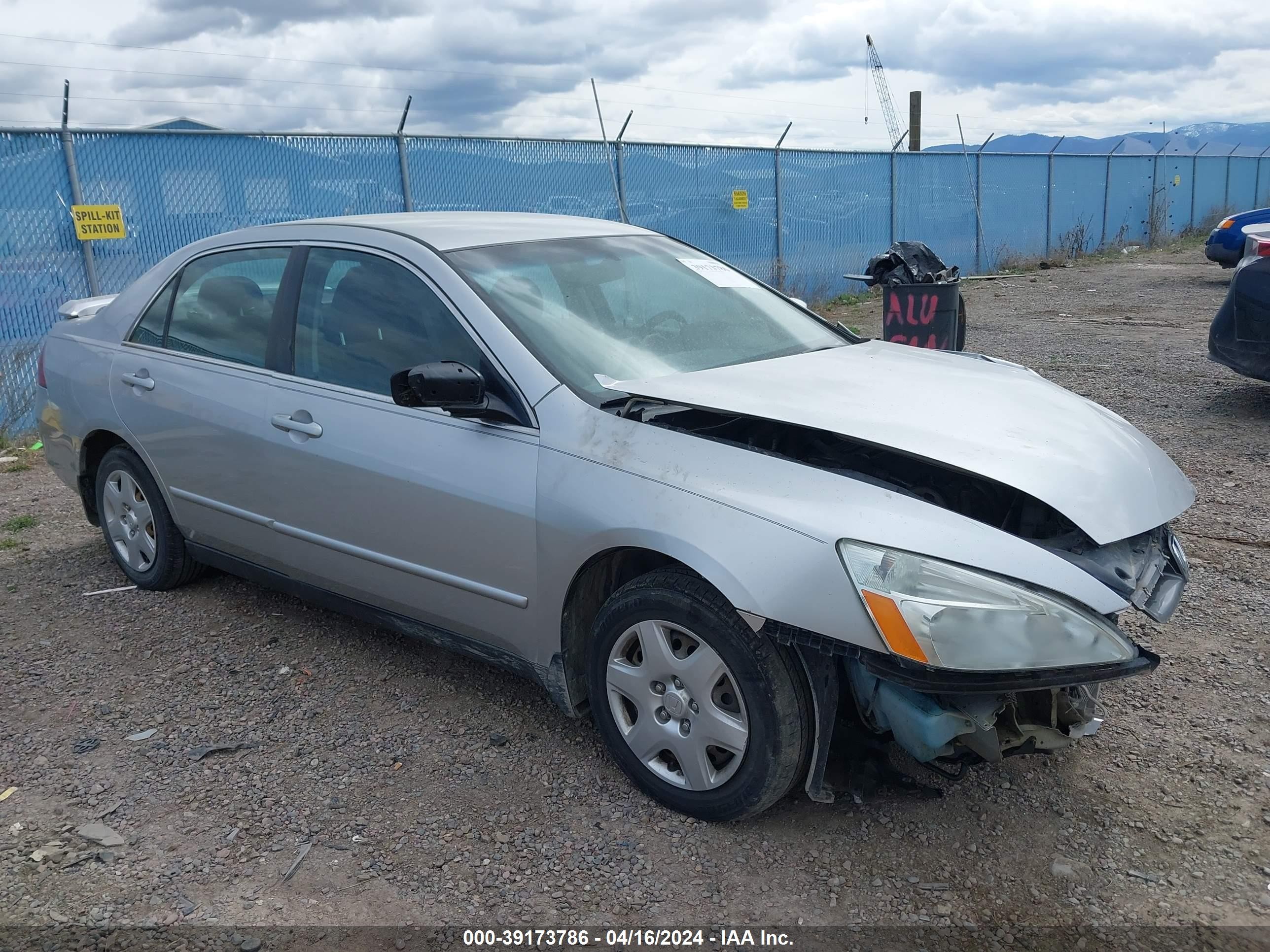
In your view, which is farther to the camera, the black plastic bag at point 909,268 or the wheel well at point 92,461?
the black plastic bag at point 909,268

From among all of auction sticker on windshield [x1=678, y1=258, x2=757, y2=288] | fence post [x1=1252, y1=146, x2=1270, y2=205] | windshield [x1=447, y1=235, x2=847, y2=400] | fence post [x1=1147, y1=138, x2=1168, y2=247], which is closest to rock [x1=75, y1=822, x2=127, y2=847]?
windshield [x1=447, y1=235, x2=847, y2=400]

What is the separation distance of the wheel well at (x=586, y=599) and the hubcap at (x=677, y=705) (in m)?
0.17

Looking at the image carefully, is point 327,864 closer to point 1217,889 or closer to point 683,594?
point 683,594

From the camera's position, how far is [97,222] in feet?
29.3

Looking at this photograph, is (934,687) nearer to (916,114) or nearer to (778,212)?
(778,212)

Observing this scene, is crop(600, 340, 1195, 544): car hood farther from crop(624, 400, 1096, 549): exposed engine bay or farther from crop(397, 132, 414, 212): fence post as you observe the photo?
crop(397, 132, 414, 212): fence post

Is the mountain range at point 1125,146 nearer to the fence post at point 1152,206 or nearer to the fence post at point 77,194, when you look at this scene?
the fence post at point 1152,206

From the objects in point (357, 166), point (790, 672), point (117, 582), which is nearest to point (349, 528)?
point (790, 672)

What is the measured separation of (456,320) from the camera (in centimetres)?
344

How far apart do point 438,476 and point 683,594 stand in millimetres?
984

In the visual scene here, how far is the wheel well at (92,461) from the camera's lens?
487 cm

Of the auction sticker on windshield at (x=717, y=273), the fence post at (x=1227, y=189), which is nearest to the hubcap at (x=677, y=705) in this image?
the auction sticker on windshield at (x=717, y=273)

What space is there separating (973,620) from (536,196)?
35.9 ft

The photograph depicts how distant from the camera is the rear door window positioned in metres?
4.11
